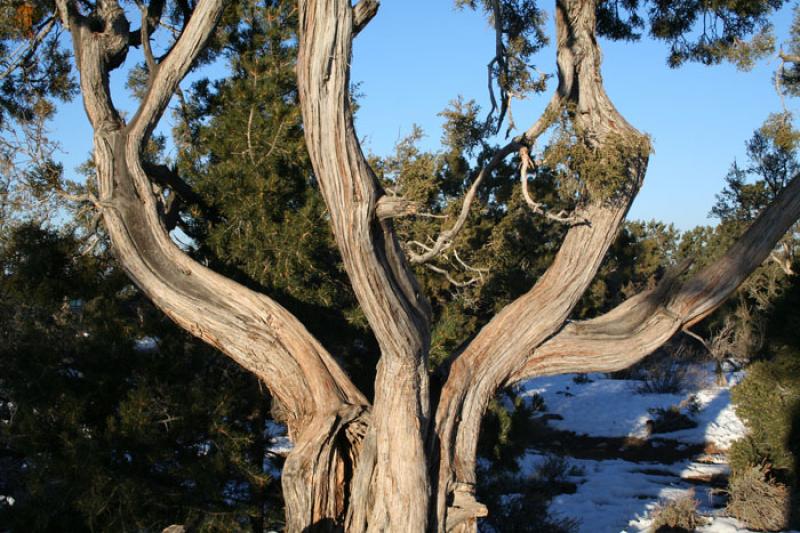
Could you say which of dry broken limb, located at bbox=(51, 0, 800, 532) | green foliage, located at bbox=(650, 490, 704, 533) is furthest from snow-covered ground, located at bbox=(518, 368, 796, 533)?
dry broken limb, located at bbox=(51, 0, 800, 532)

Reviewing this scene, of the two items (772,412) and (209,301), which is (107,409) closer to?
(209,301)

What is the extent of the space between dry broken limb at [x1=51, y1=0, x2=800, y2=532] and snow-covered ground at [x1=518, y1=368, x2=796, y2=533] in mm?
5386

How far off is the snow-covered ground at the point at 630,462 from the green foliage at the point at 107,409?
5875 millimetres

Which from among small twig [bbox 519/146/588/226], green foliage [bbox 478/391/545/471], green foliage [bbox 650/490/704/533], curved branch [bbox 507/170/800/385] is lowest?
green foliage [bbox 650/490/704/533]

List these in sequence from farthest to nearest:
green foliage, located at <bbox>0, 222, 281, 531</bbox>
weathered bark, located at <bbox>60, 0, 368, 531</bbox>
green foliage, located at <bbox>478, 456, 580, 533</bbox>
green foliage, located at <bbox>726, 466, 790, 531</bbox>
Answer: green foliage, located at <bbox>726, 466, 790, 531</bbox> < green foliage, located at <bbox>478, 456, 580, 533</bbox> < green foliage, located at <bbox>0, 222, 281, 531</bbox> < weathered bark, located at <bbox>60, 0, 368, 531</bbox>

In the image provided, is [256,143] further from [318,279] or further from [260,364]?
[260,364]

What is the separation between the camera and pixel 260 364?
577 cm

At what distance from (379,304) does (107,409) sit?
136 inches

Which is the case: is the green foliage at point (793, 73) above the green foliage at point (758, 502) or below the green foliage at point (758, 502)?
above

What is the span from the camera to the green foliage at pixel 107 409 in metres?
6.42

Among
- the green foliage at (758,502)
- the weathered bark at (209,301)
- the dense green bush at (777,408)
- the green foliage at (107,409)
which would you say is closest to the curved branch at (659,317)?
the weathered bark at (209,301)

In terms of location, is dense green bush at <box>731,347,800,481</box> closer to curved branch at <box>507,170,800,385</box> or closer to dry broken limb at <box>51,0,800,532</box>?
curved branch at <box>507,170,800,385</box>

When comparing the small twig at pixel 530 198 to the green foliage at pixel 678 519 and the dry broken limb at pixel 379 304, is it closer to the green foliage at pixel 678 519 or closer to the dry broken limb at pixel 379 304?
the dry broken limb at pixel 379 304

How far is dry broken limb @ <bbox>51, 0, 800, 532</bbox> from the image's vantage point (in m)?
4.96
